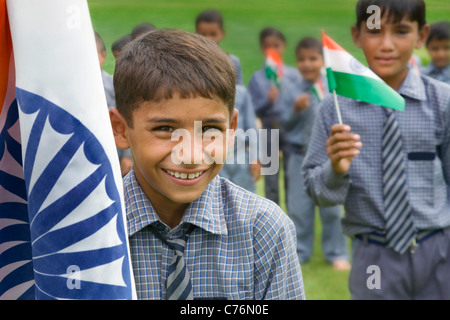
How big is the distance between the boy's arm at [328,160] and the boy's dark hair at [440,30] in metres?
3.48

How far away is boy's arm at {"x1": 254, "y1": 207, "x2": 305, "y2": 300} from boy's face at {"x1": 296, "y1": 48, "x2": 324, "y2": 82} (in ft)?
13.7

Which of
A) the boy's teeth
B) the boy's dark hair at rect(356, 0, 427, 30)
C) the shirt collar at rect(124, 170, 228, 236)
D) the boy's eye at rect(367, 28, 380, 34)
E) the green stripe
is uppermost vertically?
the boy's dark hair at rect(356, 0, 427, 30)

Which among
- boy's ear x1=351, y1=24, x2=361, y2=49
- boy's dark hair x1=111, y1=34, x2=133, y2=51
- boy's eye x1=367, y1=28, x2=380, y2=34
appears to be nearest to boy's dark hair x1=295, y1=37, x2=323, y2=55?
boy's ear x1=351, y1=24, x2=361, y2=49

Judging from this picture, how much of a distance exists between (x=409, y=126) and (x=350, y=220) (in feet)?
1.63

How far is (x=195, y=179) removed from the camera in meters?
1.94

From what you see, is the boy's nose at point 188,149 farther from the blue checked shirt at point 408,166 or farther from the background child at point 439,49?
the background child at point 439,49

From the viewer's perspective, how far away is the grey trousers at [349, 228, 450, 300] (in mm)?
3266

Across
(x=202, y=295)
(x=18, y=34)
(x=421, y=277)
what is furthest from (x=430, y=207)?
(x=18, y=34)

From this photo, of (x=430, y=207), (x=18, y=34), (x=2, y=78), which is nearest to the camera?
(x=18, y=34)

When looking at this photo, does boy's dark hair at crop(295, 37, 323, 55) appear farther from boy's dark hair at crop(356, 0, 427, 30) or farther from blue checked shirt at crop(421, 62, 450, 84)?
boy's dark hair at crop(356, 0, 427, 30)

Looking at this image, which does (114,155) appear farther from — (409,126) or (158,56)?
(409,126)

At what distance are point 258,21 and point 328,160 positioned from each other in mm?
8205

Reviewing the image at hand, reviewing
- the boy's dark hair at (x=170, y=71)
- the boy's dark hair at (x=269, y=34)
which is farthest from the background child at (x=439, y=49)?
the boy's dark hair at (x=170, y=71)

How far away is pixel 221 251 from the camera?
6.62 feet
